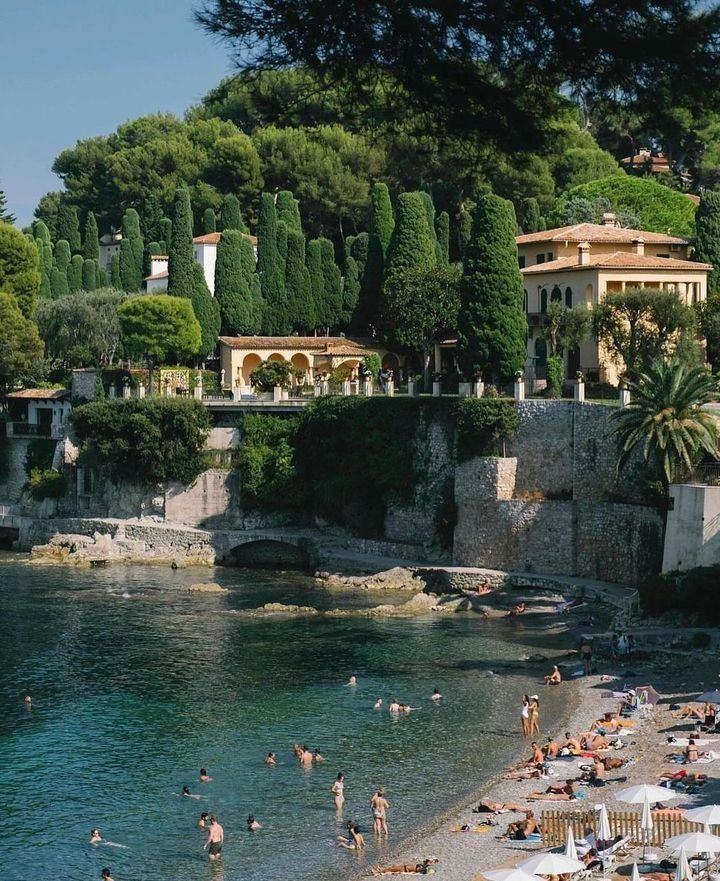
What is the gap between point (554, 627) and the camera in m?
45.4

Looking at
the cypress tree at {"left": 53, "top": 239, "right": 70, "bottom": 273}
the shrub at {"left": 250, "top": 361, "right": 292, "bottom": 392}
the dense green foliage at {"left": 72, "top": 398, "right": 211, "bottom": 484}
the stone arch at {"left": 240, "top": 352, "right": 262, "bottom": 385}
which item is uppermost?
the cypress tree at {"left": 53, "top": 239, "right": 70, "bottom": 273}

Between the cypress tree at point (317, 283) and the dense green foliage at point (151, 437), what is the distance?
570 inches

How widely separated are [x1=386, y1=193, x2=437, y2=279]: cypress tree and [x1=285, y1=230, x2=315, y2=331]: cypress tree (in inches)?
364

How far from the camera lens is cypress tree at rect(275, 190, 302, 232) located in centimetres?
8081

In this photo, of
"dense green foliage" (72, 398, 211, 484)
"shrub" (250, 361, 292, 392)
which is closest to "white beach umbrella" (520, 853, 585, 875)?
"dense green foliage" (72, 398, 211, 484)

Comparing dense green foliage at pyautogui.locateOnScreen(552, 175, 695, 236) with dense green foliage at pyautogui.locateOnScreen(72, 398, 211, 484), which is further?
dense green foliage at pyautogui.locateOnScreen(552, 175, 695, 236)

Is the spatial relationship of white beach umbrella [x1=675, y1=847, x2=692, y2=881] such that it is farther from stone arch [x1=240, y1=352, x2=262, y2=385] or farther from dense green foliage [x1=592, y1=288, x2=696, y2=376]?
stone arch [x1=240, y1=352, x2=262, y2=385]

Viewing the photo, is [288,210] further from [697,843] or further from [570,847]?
[697,843]

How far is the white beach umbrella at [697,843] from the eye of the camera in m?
23.5

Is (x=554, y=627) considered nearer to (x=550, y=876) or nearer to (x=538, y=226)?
(x=550, y=876)

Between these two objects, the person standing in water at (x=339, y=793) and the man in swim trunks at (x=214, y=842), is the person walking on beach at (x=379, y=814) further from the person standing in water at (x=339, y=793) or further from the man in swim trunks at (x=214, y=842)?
the man in swim trunks at (x=214, y=842)

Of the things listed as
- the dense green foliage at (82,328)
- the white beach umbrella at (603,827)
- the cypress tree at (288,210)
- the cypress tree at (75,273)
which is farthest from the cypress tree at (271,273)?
the white beach umbrella at (603,827)

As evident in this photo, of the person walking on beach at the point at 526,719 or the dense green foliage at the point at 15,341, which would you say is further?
the dense green foliage at the point at 15,341

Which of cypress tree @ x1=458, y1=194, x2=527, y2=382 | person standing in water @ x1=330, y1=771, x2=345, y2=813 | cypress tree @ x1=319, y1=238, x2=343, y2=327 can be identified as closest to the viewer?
person standing in water @ x1=330, y1=771, x2=345, y2=813
